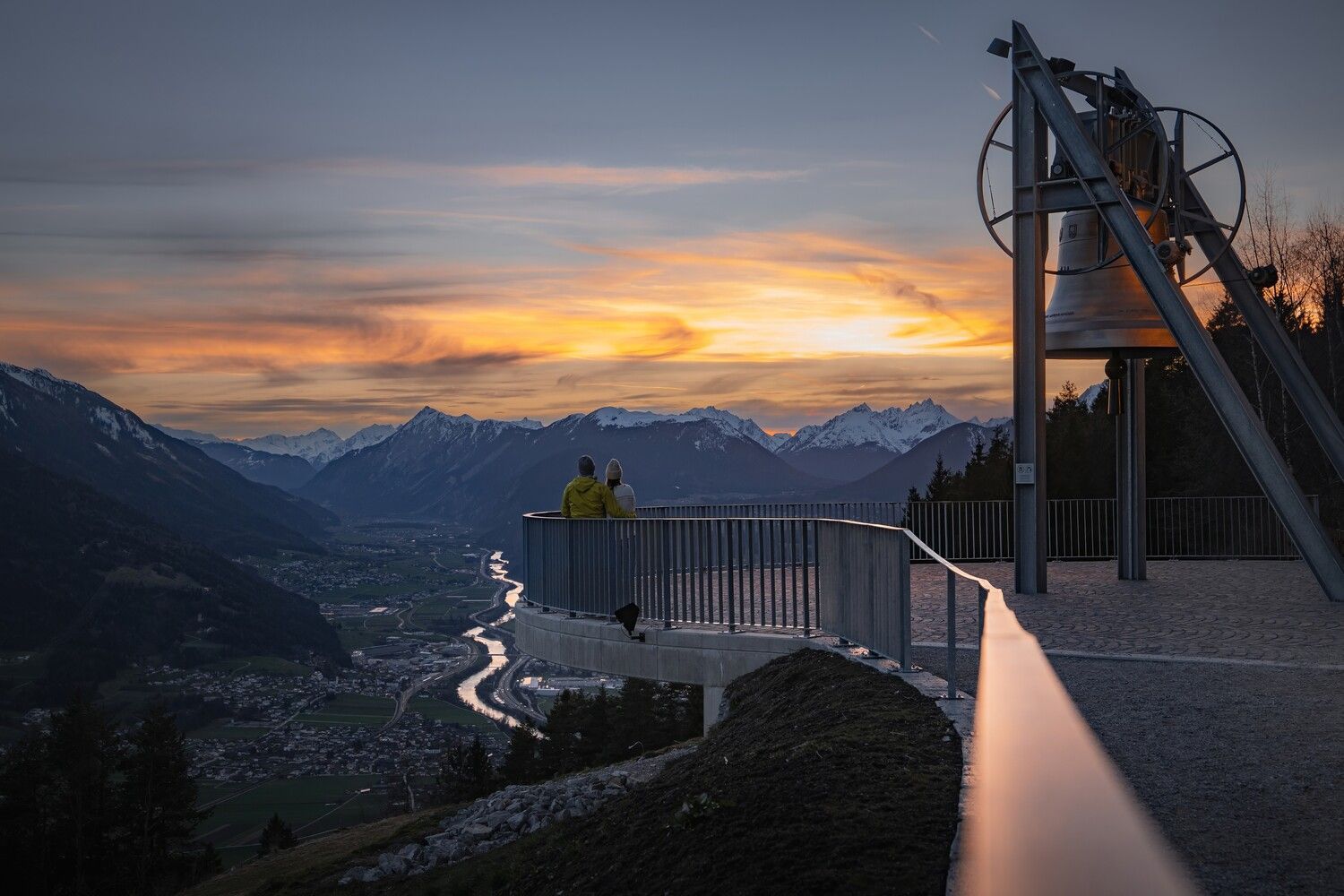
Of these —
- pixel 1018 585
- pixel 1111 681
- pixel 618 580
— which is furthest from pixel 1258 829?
pixel 1018 585

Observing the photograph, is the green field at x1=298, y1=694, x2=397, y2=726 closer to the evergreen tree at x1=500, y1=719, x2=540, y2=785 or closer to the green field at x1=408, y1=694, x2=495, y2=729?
the green field at x1=408, y1=694, x2=495, y2=729

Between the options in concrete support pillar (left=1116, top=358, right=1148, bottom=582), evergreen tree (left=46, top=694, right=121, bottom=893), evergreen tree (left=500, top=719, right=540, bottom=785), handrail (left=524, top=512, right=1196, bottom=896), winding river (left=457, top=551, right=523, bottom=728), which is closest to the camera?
handrail (left=524, top=512, right=1196, bottom=896)

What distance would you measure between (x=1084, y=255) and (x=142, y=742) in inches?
1550

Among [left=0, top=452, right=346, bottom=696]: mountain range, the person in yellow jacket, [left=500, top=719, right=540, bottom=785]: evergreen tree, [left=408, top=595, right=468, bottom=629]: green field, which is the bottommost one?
[left=408, top=595, right=468, bottom=629]: green field

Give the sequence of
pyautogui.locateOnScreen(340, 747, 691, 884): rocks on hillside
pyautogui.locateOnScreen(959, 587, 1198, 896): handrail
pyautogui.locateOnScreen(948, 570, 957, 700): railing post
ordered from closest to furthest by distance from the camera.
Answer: pyautogui.locateOnScreen(959, 587, 1198, 896): handrail < pyautogui.locateOnScreen(948, 570, 957, 700): railing post < pyautogui.locateOnScreen(340, 747, 691, 884): rocks on hillside

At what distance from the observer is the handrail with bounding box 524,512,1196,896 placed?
426 centimetres

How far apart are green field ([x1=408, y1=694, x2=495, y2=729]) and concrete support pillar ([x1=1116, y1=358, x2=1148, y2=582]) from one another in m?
88.9

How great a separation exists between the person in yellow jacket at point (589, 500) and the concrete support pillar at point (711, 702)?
3.11 meters

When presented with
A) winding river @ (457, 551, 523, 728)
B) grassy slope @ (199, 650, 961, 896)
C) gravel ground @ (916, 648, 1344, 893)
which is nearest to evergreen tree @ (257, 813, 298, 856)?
winding river @ (457, 551, 523, 728)

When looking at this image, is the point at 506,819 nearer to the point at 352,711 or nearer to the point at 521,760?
the point at 521,760

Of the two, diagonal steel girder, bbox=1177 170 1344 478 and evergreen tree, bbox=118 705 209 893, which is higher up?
diagonal steel girder, bbox=1177 170 1344 478

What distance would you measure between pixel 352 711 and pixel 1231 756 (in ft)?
402

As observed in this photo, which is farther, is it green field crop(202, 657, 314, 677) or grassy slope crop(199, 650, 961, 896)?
green field crop(202, 657, 314, 677)

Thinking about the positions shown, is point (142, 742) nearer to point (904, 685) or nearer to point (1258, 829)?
point (904, 685)
